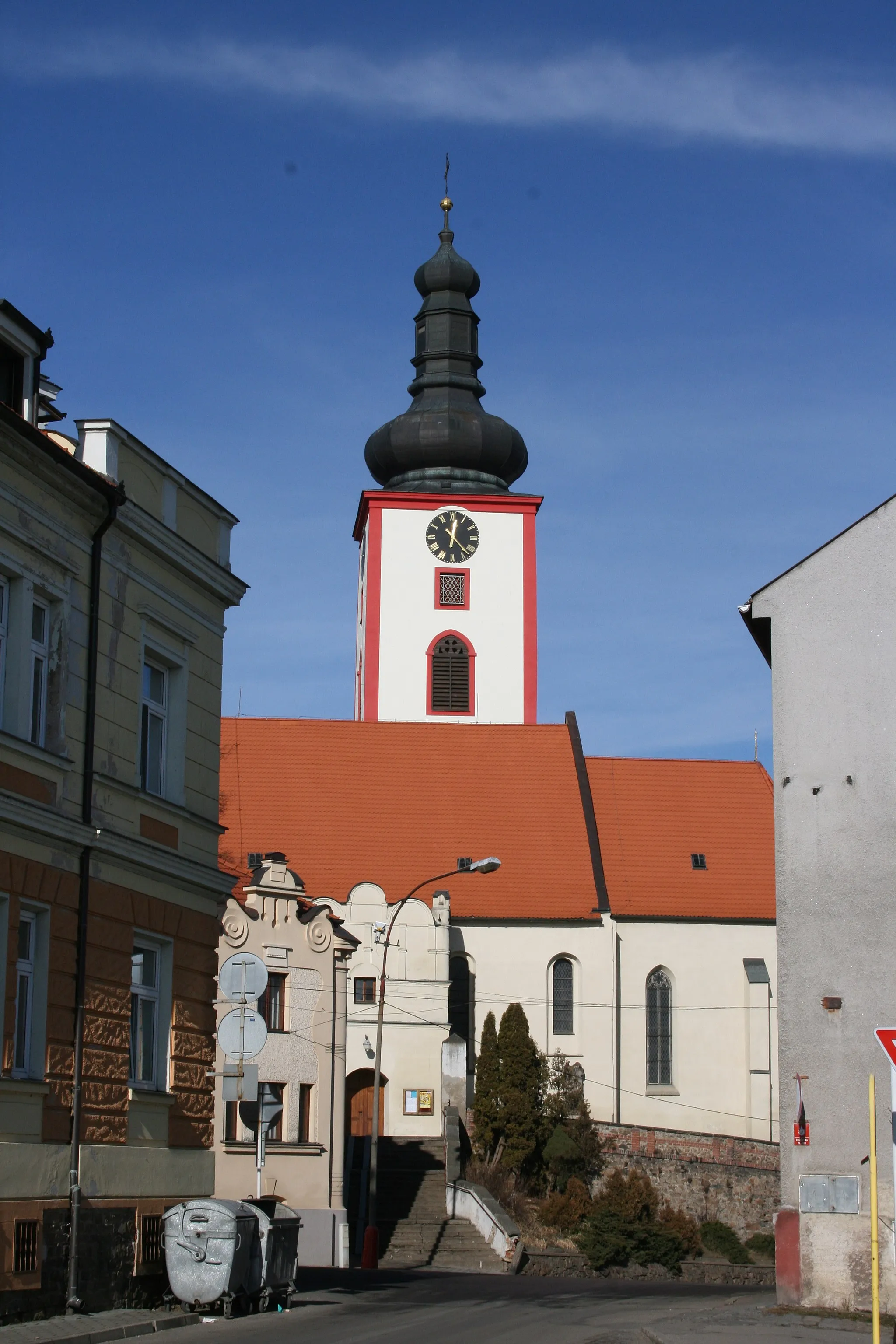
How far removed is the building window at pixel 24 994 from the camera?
50.8 ft

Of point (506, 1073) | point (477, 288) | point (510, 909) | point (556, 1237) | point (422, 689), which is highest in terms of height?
point (477, 288)

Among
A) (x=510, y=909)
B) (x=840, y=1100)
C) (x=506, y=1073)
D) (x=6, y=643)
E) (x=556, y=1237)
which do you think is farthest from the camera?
(x=510, y=909)

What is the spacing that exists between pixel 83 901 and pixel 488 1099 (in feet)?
83.3

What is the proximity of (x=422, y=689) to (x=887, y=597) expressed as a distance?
33.6 meters

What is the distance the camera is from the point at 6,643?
1582 centimetres

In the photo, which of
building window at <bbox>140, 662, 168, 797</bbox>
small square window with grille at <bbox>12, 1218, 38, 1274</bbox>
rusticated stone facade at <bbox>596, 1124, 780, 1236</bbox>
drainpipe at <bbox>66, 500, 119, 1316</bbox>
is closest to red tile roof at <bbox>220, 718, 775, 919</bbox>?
rusticated stone facade at <bbox>596, 1124, 780, 1236</bbox>

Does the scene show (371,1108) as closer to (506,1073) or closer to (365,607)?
(506,1073)

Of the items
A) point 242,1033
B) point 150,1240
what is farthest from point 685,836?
point 242,1033

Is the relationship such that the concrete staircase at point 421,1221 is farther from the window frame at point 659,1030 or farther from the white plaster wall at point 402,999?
the window frame at point 659,1030

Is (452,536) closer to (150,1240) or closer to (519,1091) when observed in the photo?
(519,1091)

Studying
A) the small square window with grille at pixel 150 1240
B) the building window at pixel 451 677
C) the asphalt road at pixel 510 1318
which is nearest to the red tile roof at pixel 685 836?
the building window at pixel 451 677

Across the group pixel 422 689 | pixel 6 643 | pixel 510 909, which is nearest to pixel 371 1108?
pixel 510 909

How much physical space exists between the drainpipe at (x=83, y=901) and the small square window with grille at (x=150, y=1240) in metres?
1.30

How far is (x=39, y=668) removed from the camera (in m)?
16.4
